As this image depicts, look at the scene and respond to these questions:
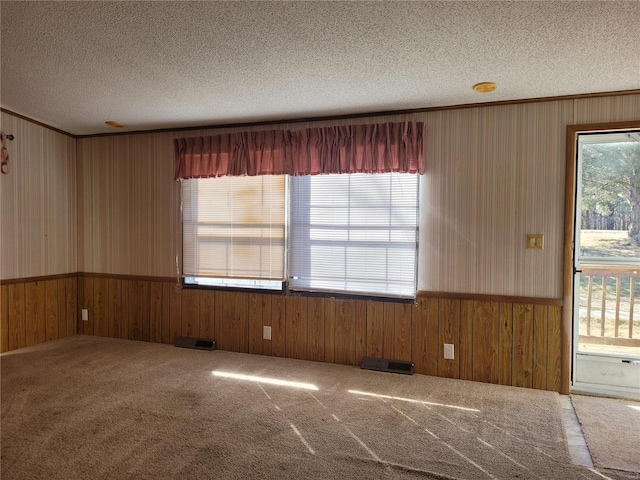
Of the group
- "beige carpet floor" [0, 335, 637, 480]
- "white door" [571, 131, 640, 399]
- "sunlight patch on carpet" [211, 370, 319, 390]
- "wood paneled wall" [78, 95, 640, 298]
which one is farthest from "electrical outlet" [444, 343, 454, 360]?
"sunlight patch on carpet" [211, 370, 319, 390]

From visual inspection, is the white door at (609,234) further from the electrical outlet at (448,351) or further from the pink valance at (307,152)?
the pink valance at (307,152)

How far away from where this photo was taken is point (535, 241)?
10.6 ft

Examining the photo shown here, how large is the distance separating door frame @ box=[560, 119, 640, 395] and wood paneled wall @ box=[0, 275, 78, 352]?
486cm

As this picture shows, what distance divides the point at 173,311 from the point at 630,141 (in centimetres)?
433

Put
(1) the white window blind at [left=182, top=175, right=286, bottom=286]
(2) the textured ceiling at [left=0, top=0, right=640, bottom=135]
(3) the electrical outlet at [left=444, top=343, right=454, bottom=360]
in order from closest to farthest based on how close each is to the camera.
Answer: (2) the textured ceiling at [left=0, top=0, right=640, bottom=135], (3) the electrical outlet at [left=444, top=343, right=454, bottom=360], (1) the white window blind at [left=182, top=175, right=286, bottom=286]

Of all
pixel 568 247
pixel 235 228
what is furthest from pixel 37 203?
pixel 568 247

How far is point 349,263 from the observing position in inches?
147

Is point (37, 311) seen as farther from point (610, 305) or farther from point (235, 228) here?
point (610, 305)

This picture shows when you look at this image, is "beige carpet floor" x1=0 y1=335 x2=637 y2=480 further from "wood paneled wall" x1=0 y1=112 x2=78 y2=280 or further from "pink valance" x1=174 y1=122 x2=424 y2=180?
"pink valance" x1=174 y1=122 x2=424 y2=180

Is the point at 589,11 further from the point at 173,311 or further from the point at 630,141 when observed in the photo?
the point at 173,311

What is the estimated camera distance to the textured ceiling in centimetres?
206

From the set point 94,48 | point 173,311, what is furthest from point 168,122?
point 173,311

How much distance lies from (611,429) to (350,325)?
Answer: 6.39 ft

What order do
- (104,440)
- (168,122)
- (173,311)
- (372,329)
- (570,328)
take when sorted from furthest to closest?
(173,311) < (168,122) < (372,329) < (570,328) < (104,440)
